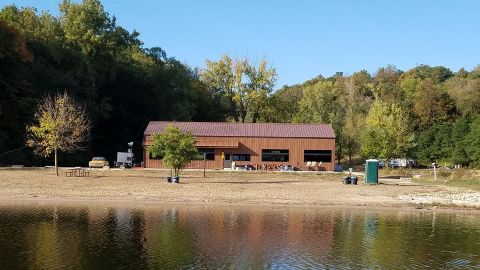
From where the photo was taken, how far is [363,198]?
40.7 m

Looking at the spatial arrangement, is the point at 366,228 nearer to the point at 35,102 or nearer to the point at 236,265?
the point at 236,265

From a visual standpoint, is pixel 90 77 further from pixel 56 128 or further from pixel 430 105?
pixel 430 105

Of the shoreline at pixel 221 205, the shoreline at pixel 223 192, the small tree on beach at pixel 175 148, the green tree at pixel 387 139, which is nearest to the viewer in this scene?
the shoreline at pixel 221 205

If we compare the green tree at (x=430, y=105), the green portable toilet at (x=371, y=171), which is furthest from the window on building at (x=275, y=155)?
the green tree at (x=430, y=105)

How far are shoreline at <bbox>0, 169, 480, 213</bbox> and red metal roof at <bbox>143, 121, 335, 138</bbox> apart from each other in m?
15.5

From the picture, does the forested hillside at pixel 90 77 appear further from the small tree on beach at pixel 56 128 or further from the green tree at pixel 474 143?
the green tree at pixel 474 143

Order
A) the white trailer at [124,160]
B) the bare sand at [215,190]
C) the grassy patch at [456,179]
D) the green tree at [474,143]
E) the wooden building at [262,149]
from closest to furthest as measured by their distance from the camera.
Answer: the bare sand at [215,190] < the grassy patch at [456,179] < the white trailer at [124,160] < the wooden building at [262,149] < the green tree at [474,143]

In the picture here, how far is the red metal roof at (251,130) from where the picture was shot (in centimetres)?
6675

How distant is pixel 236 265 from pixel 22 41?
5391 cm

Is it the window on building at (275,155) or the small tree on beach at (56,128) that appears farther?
the window on building at (275,155)

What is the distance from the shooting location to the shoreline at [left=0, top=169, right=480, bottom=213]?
3847 centimetres

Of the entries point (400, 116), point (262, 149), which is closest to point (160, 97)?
point (262, 149)

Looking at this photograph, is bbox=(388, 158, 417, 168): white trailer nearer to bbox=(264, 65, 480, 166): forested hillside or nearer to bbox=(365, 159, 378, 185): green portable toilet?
bbox=(264, 65, 480, 166): forested hillside

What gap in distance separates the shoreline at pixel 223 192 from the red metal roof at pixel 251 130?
50.8 feet
